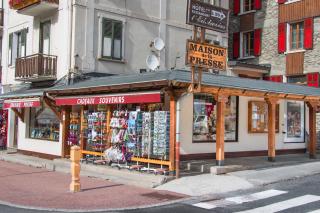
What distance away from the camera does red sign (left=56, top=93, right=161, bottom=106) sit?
12617 mm

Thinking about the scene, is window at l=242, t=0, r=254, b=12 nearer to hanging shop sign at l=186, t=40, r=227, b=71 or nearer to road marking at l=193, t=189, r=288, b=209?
hanging shop sign at l=186, t=40, r=227, b=71

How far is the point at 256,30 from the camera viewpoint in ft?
89.2

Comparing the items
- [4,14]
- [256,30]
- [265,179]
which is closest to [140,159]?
[265,179]

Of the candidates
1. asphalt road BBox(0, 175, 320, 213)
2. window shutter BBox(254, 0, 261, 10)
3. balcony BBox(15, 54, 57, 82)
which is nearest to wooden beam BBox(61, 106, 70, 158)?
balcony BBox(15, 54, 57, 82)

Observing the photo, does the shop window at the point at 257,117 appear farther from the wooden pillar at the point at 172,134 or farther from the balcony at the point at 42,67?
the balcony at the point at 42,67

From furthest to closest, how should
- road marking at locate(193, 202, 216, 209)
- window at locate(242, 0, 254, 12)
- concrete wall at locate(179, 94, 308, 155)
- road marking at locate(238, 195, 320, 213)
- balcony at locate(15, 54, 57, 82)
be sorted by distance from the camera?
window at locate(242, 0, 254, 12)
balcony at locate(15, 54, 57, 82)
concrete wall at locate(179, 94, 308, 155)
road marking at locate(193, 202, 216, 209)
road marking at locate(238, 195, 320, 213)

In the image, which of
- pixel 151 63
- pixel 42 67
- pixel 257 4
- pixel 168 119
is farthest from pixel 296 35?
pixel 168 119

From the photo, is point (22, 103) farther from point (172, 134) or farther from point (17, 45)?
point (172, 134)

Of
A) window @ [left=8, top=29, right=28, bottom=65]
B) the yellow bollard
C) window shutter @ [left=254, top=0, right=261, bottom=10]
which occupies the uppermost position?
window shutter @ [left=254, top=0, right=261, bottom=10]

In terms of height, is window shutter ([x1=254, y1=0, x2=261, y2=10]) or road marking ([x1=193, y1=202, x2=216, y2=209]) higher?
window shutter ([x1=254, y1=0, x2=261, y2=10])

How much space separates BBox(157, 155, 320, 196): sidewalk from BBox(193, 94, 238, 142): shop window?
224cm

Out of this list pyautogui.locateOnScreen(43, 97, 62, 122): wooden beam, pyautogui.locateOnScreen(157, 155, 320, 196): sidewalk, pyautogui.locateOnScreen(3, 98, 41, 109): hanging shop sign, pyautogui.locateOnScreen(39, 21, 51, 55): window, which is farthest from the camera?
pyautogui.locateOnScreen(39, 21, 51, 55): window

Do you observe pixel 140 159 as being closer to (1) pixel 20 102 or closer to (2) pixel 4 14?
(1) pixel 20 102

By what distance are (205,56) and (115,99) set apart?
10.3ft
